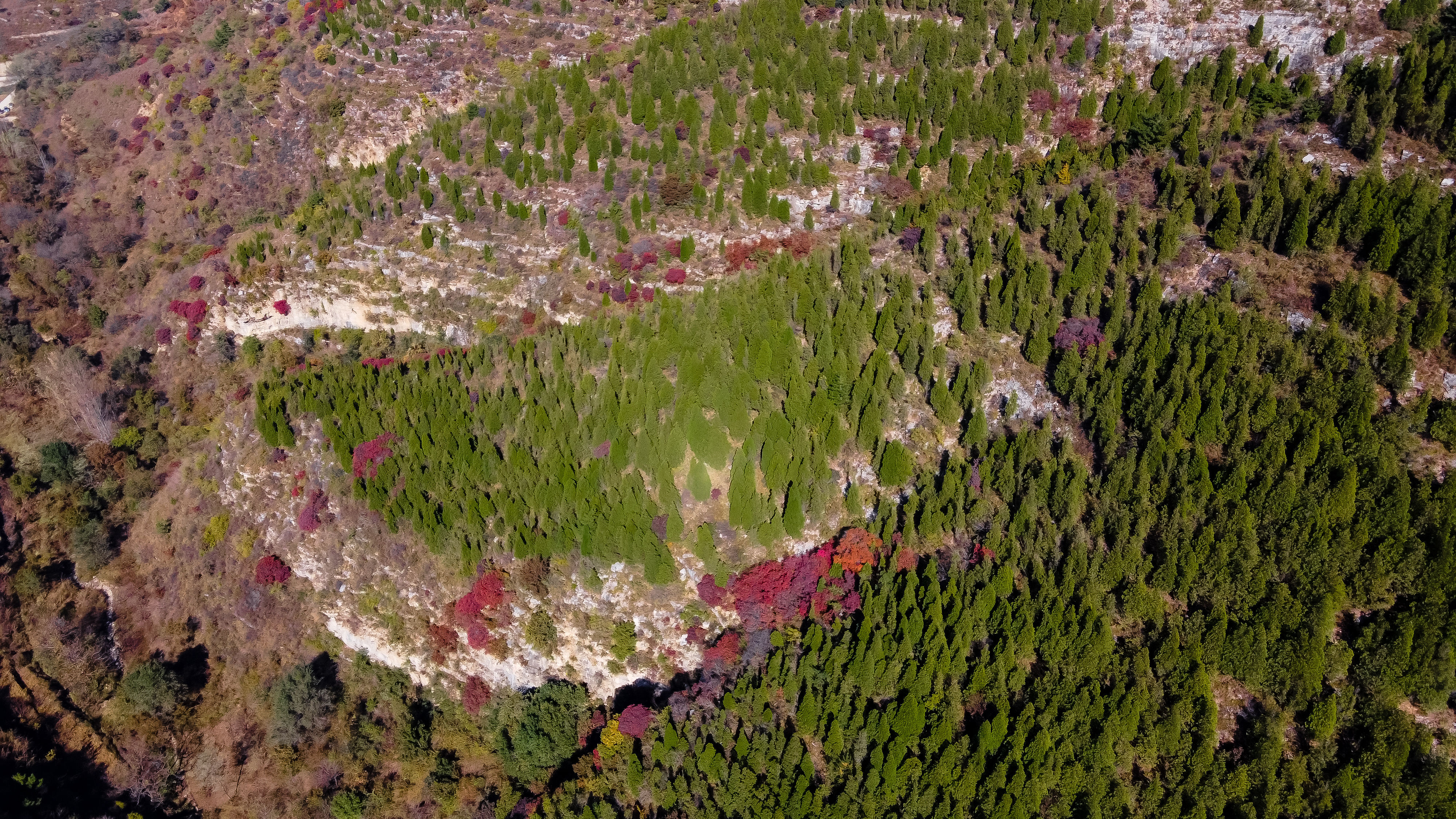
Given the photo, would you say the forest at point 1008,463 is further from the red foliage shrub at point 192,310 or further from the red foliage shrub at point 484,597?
the red foliage shrub at point 192,310

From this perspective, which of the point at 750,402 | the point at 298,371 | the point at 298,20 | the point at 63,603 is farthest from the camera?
the point at 298,20

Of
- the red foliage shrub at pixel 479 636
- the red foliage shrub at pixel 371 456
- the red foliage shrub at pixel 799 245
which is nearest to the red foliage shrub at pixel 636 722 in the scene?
the red foliage shrub at pixel 479 636

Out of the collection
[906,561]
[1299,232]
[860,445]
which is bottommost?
[906,561]

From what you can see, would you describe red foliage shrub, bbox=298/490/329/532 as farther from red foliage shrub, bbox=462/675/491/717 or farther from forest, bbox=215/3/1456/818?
red foliage shrub, bbox=462/675/491/717

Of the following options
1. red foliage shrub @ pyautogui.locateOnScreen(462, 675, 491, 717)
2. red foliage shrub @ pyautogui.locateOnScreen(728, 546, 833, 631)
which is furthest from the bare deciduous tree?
red foliage shrub @ pyautogui.locateOnScreen(728, 546, 833, 631)

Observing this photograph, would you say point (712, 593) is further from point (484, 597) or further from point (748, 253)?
point (748, 253)

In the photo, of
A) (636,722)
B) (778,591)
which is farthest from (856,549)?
(636,722)

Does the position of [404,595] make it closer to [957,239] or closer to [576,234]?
[576,234]

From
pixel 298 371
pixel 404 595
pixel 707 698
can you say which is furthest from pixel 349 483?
pixel 707 698
